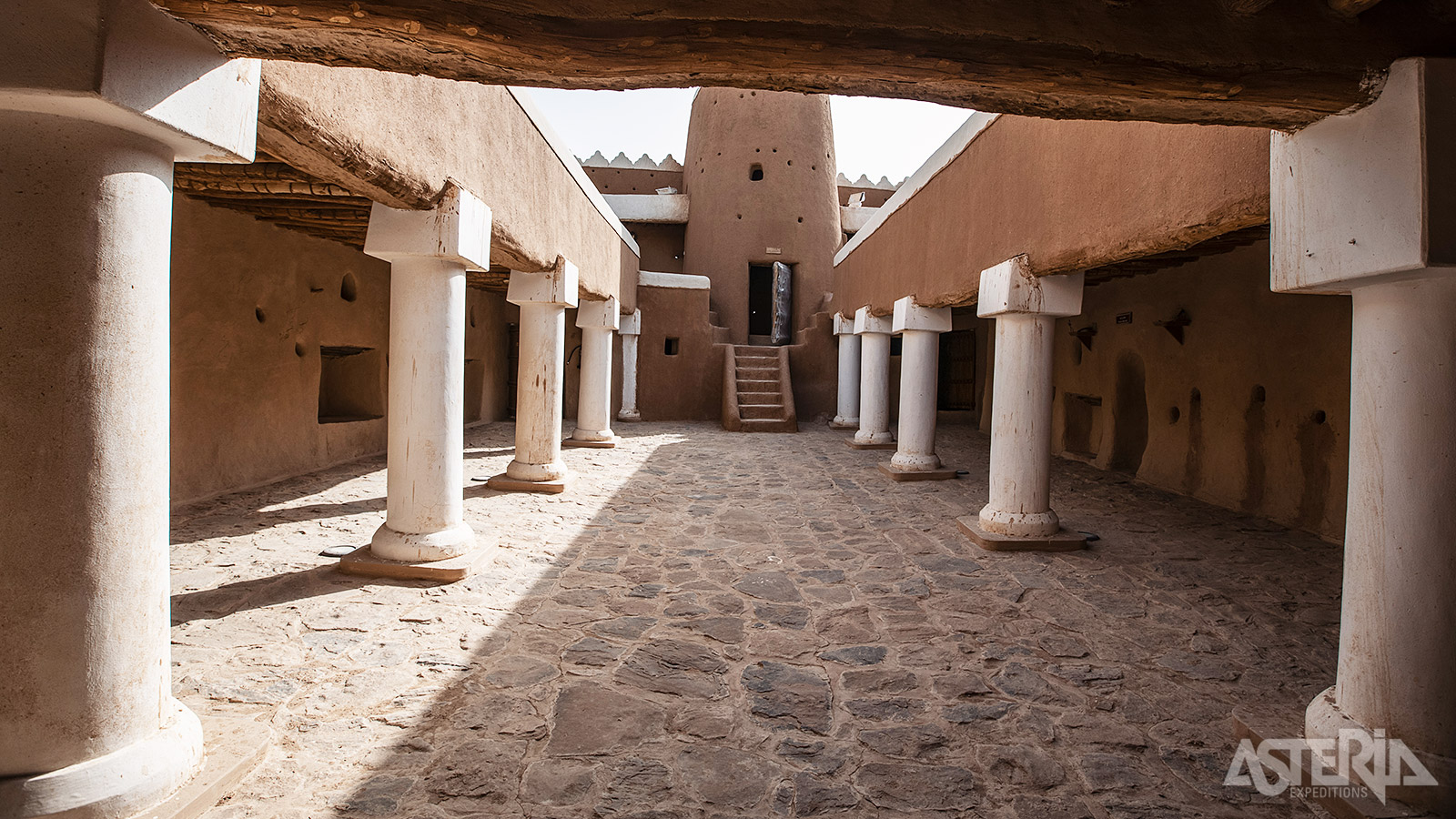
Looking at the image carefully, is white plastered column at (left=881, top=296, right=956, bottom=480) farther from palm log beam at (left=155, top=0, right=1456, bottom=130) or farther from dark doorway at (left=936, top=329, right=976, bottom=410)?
dark doorway at (left=936, top=329, right=976, bottom=410)

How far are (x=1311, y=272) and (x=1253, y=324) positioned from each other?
18.0 ft

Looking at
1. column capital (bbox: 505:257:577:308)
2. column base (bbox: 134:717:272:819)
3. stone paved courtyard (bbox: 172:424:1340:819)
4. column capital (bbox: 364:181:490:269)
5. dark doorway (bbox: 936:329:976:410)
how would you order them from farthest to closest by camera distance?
dark doorway (bbox: 936:329:976:410), column capital (bbox: 505:257:577:308), column capital (bbox: 364:181:490:269), stone paved courtyard (bbox: 172:424:1340:819), column base (bbox: 134:717:272:819)

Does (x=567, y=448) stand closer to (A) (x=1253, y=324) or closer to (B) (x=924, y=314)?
(B) (x=924, y=314)

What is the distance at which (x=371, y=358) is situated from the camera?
10.0 m

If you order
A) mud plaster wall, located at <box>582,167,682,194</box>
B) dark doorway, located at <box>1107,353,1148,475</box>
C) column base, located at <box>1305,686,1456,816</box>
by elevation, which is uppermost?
mud plaster wall, located at <box>582,167,682,194</box>

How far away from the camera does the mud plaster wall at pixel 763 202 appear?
18.2m

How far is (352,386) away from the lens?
1016 centimetres

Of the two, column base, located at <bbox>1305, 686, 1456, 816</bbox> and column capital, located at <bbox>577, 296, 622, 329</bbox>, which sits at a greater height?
column capital, located at <bbox>577, 296, 622, 329</bbox>

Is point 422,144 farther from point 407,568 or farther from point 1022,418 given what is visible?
point 1022,418

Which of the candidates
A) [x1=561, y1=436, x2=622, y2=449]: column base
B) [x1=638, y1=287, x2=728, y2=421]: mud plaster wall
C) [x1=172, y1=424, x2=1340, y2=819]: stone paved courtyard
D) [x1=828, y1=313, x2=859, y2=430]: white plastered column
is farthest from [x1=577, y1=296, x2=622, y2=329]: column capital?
[x1=638, y1=287, x2=728, y2=421]: mud plaster wall

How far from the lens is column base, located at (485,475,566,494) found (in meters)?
7.66

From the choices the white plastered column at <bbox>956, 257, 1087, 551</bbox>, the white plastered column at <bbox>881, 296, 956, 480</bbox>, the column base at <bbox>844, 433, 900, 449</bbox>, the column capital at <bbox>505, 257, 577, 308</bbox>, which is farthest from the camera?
the column base at <bbox>844, 433, 900, 449</bbox>

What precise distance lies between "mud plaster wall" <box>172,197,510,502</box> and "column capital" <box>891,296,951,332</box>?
6.78 metres

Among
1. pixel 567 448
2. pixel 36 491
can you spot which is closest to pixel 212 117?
pixel 36 491
